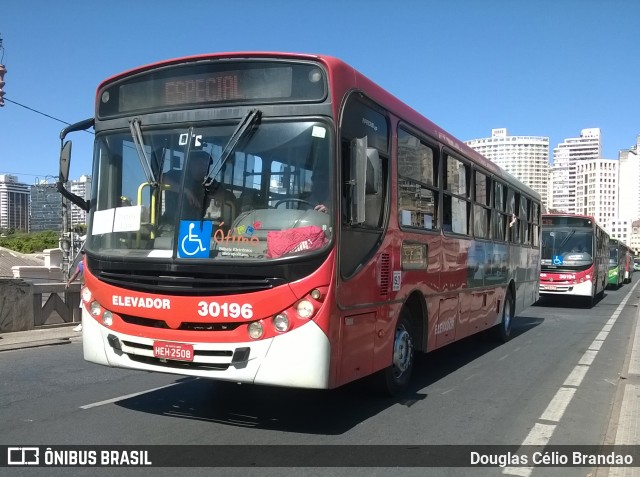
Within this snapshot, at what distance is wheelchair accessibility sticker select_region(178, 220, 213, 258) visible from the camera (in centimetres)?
496

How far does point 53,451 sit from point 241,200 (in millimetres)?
2525

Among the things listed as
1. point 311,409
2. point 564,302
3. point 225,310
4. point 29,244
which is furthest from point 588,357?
point 29,244

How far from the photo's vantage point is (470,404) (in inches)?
259

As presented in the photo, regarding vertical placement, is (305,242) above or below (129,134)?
below

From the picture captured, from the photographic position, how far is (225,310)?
4.84 meters

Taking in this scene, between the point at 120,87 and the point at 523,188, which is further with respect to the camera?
the point at 523,188

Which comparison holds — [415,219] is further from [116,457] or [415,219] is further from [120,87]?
[116,457]

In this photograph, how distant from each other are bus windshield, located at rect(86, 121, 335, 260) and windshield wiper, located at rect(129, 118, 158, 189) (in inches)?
0.5

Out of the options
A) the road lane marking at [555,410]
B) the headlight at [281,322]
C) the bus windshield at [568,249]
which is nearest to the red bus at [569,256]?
the bus windshield at [568,249]

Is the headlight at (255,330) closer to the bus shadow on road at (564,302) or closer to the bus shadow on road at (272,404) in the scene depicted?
the bus shadow on road at (272,404)

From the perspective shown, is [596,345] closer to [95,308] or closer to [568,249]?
[568,249]

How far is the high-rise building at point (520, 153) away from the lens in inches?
1569

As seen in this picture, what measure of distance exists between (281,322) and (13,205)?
68838 millimetres

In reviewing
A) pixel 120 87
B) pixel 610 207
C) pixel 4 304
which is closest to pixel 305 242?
pixel 120 87
